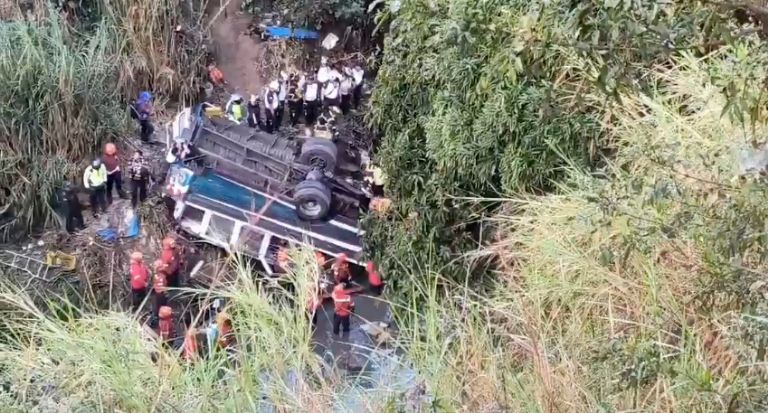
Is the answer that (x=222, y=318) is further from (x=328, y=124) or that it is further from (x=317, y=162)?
(x=328, y=124)

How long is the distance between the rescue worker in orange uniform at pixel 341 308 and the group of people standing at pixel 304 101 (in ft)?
10.4

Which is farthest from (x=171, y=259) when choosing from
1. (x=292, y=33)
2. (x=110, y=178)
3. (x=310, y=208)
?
(x=292, y=33)

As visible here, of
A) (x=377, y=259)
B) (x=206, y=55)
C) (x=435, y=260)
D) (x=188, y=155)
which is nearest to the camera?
(x=435, y=260)

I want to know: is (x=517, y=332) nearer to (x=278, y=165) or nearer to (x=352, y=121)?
(x=278, y=165)

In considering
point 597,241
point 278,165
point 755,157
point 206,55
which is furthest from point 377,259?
point 755,157

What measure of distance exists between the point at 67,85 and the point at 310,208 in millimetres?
2944

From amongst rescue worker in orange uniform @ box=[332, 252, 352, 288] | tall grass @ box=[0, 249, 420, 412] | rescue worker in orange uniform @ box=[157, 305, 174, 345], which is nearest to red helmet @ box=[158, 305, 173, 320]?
rescue worker in orange uniform @ box=[157, 305, 174, 345]

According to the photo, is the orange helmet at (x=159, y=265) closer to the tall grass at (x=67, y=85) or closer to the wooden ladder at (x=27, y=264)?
the wooden ladder at (x=27, y=264)

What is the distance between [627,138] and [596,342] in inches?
72.0

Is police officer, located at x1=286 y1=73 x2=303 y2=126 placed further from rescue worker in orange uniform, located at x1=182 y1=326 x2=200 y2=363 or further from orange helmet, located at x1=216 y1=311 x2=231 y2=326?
rescue worker in orange uniform, located at x1=182 y1=326 x2=200 y2=363

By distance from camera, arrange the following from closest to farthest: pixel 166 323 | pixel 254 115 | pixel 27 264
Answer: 1. pixel 166 323
2. pixel 27 264
3. pixel 254 115

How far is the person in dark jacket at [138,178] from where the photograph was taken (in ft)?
32.2

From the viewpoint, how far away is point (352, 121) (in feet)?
36.3

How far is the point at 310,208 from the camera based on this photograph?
30.9 ft
